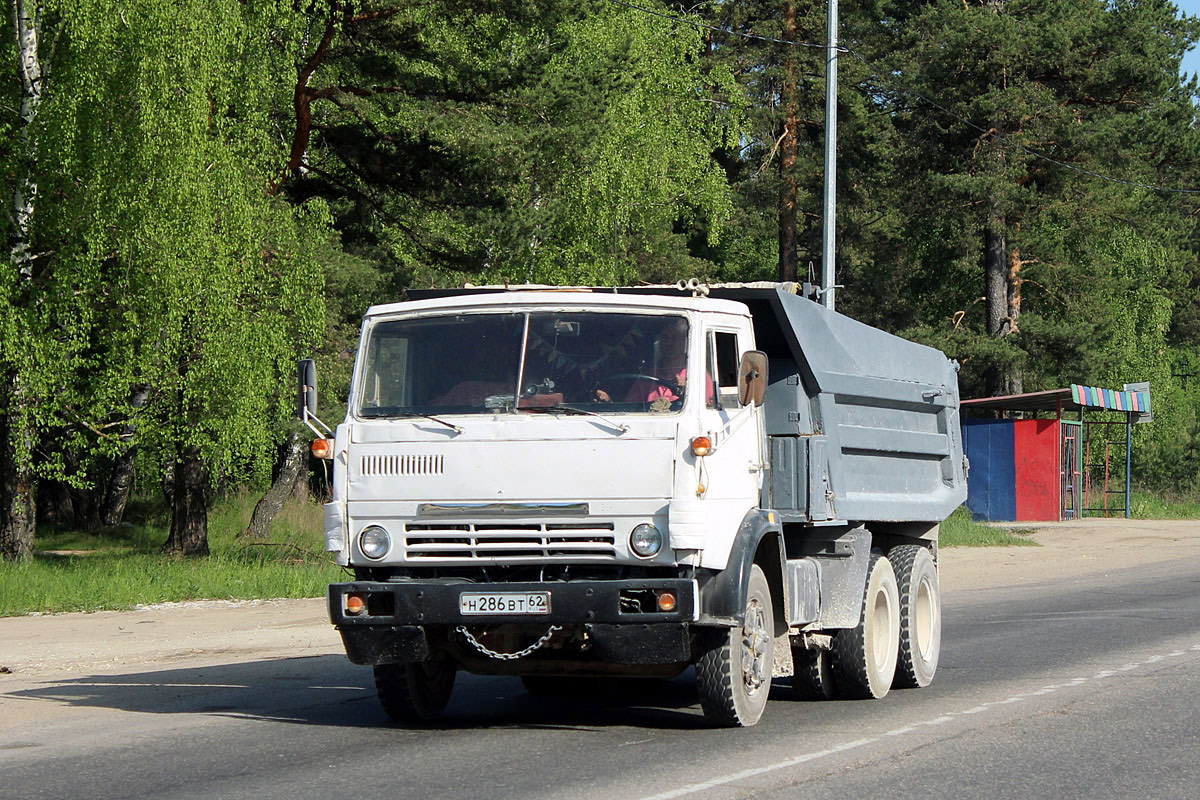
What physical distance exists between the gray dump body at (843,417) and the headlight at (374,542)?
7.99 ft

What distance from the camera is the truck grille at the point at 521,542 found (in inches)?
328

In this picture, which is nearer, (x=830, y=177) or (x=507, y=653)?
(x=507, y=653)

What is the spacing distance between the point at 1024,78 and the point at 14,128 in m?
30.0

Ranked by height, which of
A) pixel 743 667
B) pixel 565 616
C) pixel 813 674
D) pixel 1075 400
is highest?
pixel 1075 400

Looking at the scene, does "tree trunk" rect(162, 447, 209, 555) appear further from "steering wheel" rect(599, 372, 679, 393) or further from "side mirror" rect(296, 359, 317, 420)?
"steering wheel" rect(599, 372, 679, 393)

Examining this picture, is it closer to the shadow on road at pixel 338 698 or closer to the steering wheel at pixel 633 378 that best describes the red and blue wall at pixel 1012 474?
the shadow on road at pixel 338 698

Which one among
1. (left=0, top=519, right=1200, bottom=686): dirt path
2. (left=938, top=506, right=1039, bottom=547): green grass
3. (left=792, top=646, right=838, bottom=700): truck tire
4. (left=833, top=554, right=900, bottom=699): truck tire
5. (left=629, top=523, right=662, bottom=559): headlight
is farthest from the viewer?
(left=938, top=506, right=1039, bottom=547): green grass

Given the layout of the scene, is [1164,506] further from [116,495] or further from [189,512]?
[189,512]

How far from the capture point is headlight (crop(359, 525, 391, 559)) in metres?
8.64

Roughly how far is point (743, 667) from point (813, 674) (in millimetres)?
2080

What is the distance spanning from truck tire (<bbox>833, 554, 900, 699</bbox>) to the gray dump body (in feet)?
1.55

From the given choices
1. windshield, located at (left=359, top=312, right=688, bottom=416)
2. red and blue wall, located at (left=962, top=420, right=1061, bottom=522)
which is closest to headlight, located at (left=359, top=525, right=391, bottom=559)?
windshield, located at (left=359, top=312, right=688, bottom=416)

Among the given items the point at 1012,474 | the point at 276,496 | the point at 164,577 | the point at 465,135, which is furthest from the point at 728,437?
the point at 1012,474

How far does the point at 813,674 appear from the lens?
10883 millimetres
